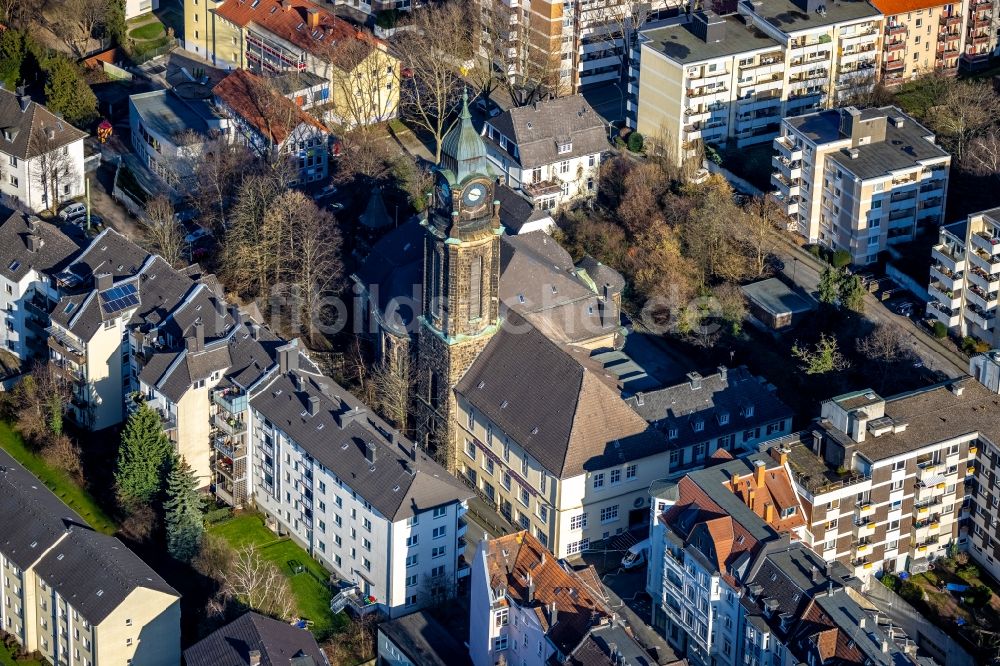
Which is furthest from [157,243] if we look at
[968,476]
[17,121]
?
[968,476]

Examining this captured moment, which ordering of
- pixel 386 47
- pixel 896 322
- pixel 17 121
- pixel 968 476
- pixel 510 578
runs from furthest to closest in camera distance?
pixel 386 47 → pixel 17 121 → pixel 896 322 → pixel 968 476 → pixel 510 578

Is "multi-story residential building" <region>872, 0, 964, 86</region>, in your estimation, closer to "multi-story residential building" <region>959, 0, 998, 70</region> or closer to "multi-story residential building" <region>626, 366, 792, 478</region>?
"multi-story residential building" <region>959, 0, 998, 70</region>

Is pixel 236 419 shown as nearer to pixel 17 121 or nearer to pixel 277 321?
pixel 277 321

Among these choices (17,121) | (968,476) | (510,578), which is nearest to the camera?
(510,578)

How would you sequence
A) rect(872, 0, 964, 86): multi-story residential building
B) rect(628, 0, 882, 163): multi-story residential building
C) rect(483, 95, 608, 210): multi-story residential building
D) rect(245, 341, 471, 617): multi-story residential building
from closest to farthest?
rect(245, 341, 471, 617): multi-story residential building
rect(483, 95, 608, 210): multi-story residential building
rect(628, 0, 882, 163): multi-story residential building
rect(872, 0, 964, 86): multi-story residential building

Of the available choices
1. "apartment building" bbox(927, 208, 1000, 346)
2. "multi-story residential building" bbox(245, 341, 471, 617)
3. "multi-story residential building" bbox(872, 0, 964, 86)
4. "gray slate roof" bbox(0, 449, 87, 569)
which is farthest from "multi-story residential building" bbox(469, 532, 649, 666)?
"multi-story residential building" bbox(872, 0, 964, 86)

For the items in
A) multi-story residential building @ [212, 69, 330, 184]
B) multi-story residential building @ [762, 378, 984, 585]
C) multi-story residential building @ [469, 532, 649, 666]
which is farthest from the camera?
multi-story residential building @ [212, 69, 330, 184]

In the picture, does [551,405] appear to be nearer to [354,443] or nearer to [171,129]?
[354,443]
